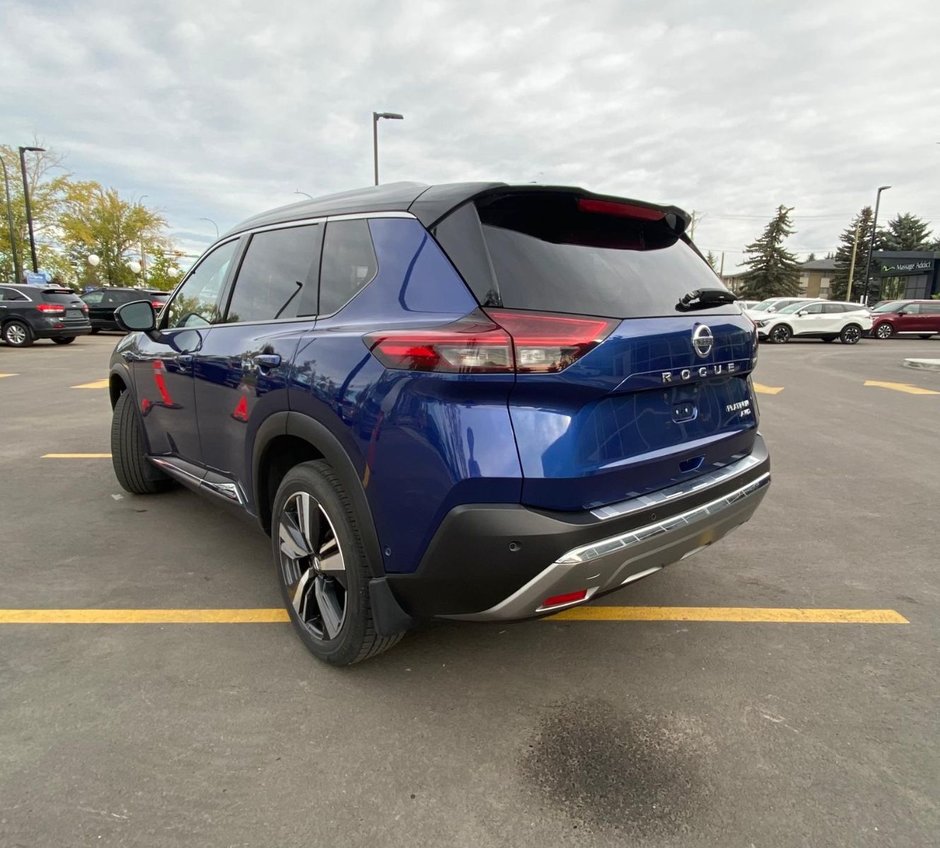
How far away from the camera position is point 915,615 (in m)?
2.99

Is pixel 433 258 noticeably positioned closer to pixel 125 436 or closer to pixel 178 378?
pixel 178 378

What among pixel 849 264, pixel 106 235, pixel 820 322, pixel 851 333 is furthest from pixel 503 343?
pixel 849 264

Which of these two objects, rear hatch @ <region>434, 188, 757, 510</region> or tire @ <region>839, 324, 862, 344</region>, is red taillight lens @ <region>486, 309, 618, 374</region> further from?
tire @ <region>839, 324, 862, 344</region>

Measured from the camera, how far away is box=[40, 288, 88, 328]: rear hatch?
1777 centimetres

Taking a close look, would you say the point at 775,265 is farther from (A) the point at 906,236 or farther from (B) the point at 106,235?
(B) the point at 106,235

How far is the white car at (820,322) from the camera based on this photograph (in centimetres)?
2439

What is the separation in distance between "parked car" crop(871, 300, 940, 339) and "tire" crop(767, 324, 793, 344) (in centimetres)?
513

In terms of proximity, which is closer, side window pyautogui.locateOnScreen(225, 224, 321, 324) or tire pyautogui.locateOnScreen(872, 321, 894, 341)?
side window pyautogui.locateOnScreen(225, 224, 321, 324)

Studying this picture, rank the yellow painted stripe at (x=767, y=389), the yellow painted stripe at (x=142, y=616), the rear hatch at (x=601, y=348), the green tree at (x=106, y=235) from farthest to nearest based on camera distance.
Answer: the green tree at (x=106, y=235) → the yellow painted stripe at (x=767, y=389) → the yellow painted stripe at (x=142, y=616) → the rear hatch at (x=601, y=348)

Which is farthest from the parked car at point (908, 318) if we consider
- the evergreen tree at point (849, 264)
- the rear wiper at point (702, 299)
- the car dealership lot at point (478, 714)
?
the evergreen tree at point (849, 264)

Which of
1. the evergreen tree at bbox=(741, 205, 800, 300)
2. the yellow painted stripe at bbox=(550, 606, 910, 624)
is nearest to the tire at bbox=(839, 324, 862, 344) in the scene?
the yellow painted stripe at bbox=(550, 606, 910, 624)

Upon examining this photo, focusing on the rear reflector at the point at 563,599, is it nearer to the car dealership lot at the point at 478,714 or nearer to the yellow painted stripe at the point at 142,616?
the car dealership lot at the point at 478,714

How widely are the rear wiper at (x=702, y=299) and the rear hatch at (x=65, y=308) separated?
19.8 meters

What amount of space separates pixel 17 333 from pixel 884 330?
32.6m
